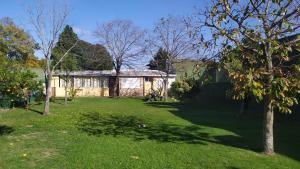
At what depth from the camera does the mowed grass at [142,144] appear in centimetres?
888

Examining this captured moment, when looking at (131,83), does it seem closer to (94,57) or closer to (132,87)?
(132,87)

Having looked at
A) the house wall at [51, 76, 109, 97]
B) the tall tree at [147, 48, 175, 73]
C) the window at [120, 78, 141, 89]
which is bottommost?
the house wall at [51, 76, 109, 97]

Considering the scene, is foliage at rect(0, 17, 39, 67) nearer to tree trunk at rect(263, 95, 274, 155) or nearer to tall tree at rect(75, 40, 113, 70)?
tall tree at rect(75, 40, 113, 70)

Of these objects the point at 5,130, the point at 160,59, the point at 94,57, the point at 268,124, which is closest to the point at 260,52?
the point at 268,124

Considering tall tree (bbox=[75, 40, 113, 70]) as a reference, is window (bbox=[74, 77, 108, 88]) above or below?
below

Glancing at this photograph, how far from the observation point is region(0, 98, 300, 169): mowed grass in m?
8.88

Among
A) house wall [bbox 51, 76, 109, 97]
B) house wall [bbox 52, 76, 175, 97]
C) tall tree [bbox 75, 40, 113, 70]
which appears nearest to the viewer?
house wall [bbox 51, 76, 109, 97]

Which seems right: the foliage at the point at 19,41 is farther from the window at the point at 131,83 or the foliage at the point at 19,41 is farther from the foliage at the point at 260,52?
the foliage at the point at 260,52

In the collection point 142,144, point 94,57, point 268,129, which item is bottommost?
point 142,144

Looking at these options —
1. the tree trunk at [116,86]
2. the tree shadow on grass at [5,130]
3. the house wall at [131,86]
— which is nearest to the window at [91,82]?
the tree trunk at [116,86]

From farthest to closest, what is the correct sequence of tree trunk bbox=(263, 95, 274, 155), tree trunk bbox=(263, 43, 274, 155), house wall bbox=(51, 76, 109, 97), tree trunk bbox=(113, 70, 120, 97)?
house wall bbox=(51, 76, 109, 97)
tree trunk bbox=(113, 70, 120, 97)
tree trunk bbox=(263, 95, 274, 155)
tree trunk bbox=(263, 43, 274, 155)

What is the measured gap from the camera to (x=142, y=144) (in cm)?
1112

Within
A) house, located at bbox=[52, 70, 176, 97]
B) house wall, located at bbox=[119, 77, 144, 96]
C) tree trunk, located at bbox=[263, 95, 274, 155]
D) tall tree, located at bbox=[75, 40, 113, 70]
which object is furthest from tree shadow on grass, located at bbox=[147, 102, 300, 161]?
tall tree, located at bbox=[75, 40, 113, 70]

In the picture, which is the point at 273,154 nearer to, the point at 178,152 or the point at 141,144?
the point at 178,152
